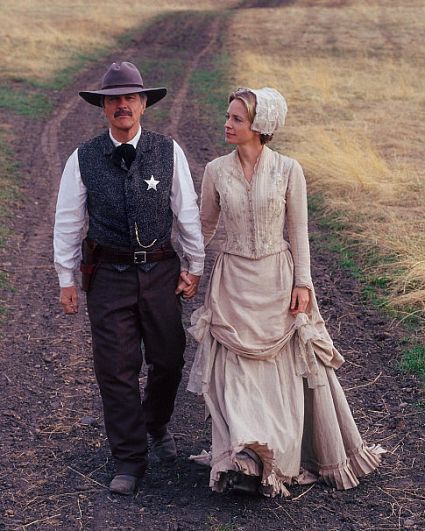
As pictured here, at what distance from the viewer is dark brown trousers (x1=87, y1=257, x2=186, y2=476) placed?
4.36 m

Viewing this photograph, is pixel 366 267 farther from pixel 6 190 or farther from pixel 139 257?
pixel 6 190

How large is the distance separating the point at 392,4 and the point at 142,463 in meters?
38.6

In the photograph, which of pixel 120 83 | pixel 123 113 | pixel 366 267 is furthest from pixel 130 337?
pixel 366 267

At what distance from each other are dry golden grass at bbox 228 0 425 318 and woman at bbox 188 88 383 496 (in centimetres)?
255

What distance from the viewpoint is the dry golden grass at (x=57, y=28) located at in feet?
70.8

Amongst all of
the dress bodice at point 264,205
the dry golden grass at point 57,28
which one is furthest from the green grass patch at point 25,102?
the dress bodice at point 264,205

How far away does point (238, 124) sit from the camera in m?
4.18

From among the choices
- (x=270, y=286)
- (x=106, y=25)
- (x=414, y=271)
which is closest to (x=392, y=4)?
(x=106, y=25)

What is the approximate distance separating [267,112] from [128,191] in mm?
709

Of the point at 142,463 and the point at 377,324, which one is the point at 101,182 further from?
the point at 377,324

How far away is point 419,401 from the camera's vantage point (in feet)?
17.4

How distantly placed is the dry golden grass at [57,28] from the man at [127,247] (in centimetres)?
1588

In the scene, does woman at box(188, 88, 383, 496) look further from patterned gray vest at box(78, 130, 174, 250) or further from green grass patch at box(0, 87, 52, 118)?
green grass patch at box(0, 87, 52, 118)

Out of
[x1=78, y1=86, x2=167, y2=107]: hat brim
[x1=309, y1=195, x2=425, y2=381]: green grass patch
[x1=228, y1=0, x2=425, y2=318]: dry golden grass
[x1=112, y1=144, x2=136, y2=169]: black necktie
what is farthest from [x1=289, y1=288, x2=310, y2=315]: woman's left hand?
[x1=228, y1=0, x2=425, y2=318]: dry golden grass
